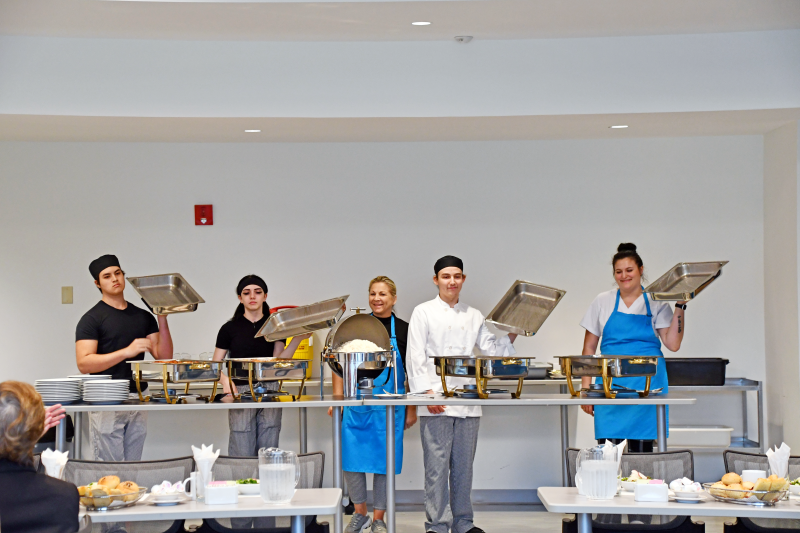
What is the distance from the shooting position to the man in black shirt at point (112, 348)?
151 inches

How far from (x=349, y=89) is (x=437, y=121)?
0.51 meters

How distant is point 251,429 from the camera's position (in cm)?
415

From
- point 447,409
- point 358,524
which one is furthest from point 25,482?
point 358,524

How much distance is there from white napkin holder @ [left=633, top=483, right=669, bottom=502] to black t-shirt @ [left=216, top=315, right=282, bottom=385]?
7.47ft

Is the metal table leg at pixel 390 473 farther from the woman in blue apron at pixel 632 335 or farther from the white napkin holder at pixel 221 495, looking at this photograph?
the white napkin holder at pixel 221 495

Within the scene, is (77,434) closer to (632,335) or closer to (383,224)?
(383,224)

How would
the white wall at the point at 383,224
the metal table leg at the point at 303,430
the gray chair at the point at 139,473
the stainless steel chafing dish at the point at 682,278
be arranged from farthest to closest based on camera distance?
the white wall at the point at 383,224 < the metal table leg at the point at 303,430 < the stainless steel chafing dish at the point at 682,278 < the gray chair at the point at 139,473

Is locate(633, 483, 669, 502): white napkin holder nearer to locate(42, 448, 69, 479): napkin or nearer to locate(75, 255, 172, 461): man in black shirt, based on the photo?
locate(42, 448, 69, 479): napkin

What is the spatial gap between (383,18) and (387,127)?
0.81 metres

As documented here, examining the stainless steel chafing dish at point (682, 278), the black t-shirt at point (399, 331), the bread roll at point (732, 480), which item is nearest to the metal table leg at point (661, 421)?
the stainless steel chafing dish at point (682, 278)

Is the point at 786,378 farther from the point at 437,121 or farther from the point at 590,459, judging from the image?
the point at 590,459

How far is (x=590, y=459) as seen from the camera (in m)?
2.53

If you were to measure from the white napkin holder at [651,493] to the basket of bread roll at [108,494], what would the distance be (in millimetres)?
1493

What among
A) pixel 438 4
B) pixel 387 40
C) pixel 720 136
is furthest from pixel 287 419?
pixel 720 136
